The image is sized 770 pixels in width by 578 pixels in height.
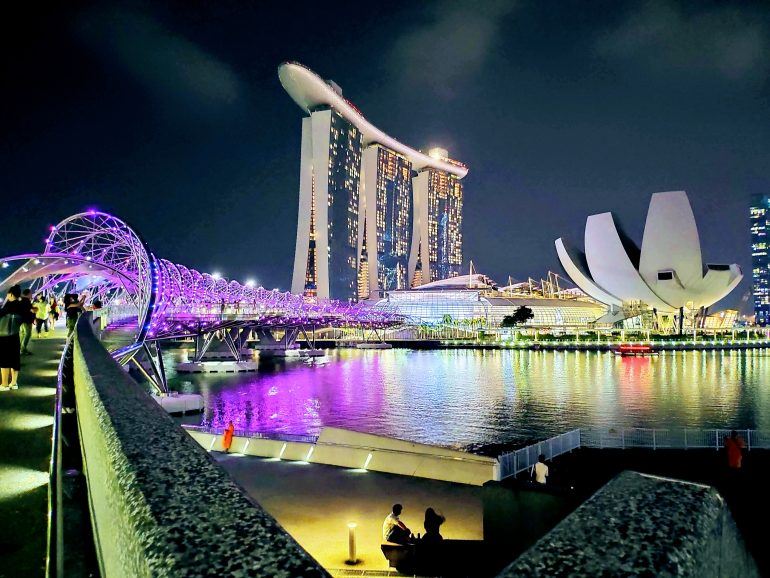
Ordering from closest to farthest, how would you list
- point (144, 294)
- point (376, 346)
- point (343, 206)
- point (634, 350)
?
point (144, 294) → point (634, 350) → point (376, 346) → point (343, 206)

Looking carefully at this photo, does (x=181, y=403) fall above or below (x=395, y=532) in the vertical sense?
below

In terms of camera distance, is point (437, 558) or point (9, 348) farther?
point (437, 558)

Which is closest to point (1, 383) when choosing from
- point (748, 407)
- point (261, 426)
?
point (261, 426)

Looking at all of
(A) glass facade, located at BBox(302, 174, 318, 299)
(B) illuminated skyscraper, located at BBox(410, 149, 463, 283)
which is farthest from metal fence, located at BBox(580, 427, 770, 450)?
(B) illuminated skyscraper, located at BBox(410, 149, 463, 283)

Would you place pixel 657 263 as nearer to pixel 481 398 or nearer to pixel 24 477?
pixel 481 398

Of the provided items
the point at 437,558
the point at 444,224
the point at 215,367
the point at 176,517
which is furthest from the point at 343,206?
the point at 176,517

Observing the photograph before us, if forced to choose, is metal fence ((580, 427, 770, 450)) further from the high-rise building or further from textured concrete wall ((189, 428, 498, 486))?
the high-rise building
